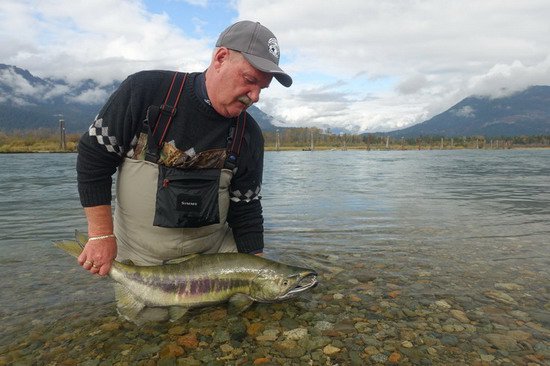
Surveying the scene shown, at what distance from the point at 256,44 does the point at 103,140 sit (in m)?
1.66

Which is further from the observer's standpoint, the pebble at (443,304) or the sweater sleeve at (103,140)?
the pebble at (443,304)

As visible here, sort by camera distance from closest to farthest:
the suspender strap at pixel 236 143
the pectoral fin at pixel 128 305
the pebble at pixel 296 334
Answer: the pebble at pixel 296 334, the pectoral fin at pixel 128 305, the suspender strap at pixel 236 143

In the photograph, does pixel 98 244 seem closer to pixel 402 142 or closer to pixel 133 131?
pixel 133 131

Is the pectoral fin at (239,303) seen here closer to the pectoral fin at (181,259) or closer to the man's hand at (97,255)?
the pectoral fin at (181,259)

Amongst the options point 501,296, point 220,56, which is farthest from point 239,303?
point 501,296

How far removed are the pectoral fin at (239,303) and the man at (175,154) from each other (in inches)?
29.4

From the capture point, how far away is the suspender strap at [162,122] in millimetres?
4027

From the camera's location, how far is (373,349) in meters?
3.71

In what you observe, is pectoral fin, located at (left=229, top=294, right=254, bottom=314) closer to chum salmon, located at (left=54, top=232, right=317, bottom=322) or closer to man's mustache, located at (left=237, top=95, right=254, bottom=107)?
chum salmon, located at (left=54, top=232, right=317, bottom=322)

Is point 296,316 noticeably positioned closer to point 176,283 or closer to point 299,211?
point 176,283

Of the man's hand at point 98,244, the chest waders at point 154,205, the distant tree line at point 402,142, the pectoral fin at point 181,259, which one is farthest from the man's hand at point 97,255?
the distant tree line at point 402,142

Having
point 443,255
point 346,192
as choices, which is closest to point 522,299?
point 443,255

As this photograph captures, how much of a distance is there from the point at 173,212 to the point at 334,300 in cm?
209

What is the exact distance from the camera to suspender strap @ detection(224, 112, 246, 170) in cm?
438
